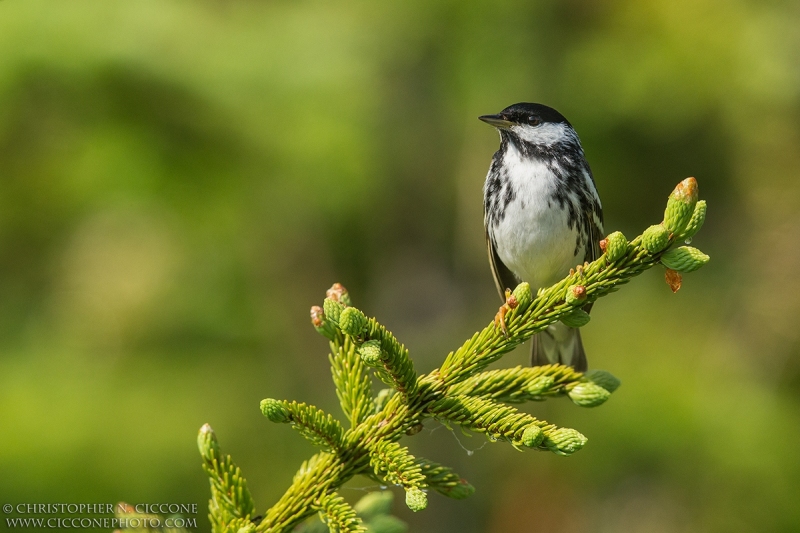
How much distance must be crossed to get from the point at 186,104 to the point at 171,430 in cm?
222

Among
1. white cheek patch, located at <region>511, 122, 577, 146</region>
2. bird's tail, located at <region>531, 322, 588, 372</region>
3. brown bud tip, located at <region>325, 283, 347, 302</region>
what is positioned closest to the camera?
brown bud tip, located at <region>325, 283, 347, 302</region>

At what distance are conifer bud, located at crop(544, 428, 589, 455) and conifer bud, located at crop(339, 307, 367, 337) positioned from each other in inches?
15.8

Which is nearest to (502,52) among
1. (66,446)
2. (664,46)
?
(664,46)

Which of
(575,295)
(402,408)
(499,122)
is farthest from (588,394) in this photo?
(499,122)

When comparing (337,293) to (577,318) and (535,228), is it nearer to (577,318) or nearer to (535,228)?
(577,318)

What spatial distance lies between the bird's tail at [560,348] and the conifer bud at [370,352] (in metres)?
1.92

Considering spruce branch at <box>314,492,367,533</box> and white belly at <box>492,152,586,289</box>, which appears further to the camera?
white belly at <box>492,152,586,289</box>

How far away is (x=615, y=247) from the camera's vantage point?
1735 mm

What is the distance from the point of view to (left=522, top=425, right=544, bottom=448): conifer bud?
1.47 metres

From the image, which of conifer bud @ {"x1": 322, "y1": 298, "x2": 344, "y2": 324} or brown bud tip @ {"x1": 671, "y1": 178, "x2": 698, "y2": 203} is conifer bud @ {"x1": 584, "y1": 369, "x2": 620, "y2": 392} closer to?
brown bud tip @ {"x1": 671, "y1": 178, "x2": 698, "y2": 203}

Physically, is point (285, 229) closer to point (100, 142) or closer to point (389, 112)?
point (389, 112)

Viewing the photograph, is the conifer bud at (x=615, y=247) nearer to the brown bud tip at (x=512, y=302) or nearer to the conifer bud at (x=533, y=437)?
the brown bud tip at (x=512, y=302)

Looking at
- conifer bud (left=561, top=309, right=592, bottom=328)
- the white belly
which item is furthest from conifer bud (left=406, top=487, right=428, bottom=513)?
the white belly

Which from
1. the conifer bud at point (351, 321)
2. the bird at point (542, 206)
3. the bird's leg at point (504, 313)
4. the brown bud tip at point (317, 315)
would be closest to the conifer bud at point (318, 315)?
the brown bud tip at point (317, 315)
